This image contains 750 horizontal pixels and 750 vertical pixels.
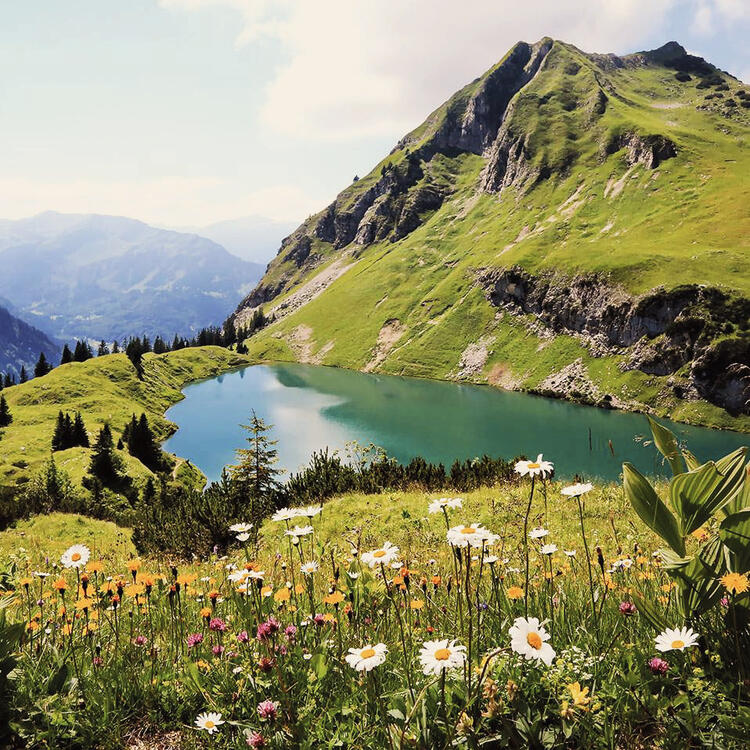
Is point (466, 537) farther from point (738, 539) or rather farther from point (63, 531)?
point (63, 531)

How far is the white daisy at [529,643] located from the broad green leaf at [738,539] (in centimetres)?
134

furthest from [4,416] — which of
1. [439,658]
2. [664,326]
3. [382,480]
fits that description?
[664,326]

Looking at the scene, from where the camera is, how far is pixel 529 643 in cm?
207

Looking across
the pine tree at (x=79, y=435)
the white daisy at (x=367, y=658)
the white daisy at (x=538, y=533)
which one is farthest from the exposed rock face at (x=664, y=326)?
the pine tree at (x=79, y=435)

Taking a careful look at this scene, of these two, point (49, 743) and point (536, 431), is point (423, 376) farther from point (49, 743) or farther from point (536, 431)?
point (49, 743)

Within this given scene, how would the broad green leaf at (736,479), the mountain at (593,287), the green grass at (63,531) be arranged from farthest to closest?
the mountain at (593,287) → the green grass at (63,531) → the broad green leaf at (736,479)

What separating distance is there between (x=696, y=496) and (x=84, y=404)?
89310 millimetres

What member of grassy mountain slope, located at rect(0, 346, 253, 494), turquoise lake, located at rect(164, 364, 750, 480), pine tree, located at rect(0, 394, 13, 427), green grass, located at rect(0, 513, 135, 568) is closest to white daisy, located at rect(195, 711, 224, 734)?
green grass, located at rect(0, 513, 135, 568)

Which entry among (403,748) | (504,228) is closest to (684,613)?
(403,748)

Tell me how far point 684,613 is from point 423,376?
5063 inches

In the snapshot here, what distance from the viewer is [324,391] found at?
117 m

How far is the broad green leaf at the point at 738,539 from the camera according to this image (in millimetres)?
2627

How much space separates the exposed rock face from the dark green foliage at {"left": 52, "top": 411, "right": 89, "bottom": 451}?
9406 centimetres

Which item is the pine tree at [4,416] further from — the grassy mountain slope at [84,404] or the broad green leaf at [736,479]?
the broad green leaf at [736,479]
